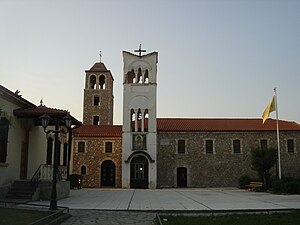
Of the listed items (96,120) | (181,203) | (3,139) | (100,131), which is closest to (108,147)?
(100,131)

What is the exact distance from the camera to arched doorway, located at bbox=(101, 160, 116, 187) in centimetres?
3503

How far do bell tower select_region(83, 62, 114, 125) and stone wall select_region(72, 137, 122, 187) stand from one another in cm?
1012

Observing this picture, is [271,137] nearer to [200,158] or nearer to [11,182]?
[200,158]

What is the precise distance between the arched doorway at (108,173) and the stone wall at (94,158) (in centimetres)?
33

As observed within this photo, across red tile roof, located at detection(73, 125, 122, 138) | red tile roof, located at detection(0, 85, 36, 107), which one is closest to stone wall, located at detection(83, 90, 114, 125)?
red tile roof, located at detection(73, 125, 122, 138)

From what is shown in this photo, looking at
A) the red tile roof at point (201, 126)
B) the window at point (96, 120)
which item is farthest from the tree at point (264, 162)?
the window at point (96, 120)

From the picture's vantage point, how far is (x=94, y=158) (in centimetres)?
3531

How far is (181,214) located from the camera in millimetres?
11867

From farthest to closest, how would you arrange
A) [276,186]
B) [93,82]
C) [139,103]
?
1. [93,82]
2. [139,103]
3. [276,186]

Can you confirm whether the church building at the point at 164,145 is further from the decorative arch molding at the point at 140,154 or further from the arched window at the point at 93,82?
the arched window at the point at 93,82

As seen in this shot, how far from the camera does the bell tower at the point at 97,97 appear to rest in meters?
46.0

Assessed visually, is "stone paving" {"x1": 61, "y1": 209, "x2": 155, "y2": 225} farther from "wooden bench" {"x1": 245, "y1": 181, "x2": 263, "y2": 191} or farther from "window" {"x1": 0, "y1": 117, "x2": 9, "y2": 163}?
"wooden bench" {"x1": 245, "y1": 181, "x2": 263, "y2": 191}

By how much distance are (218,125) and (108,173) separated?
1219cm

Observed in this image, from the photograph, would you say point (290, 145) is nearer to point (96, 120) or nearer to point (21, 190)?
point (96, 120)
